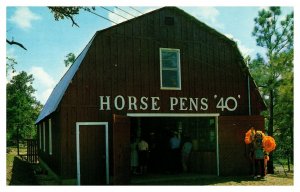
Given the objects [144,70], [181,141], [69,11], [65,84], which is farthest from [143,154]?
[69,11]

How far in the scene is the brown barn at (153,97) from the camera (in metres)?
13.9

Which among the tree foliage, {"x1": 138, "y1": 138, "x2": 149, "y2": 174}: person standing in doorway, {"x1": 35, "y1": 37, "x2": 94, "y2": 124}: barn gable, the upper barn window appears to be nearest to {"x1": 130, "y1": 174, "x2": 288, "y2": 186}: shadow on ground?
{"x1": 138, "y1": 138, "x2": 149, "y2": 174}: person standing in doorway

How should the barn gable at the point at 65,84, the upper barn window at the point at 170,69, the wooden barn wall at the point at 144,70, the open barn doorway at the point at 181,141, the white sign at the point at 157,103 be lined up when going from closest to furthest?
the wooden barn wall at the point at 144,70 < the white sign at the point at 157,103 < the barn gable at the point at 65,84 < the upper barn window at the point at 170,69 < the open barn doorway at the point at 181,141

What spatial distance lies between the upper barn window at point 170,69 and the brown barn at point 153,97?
0.04 metres

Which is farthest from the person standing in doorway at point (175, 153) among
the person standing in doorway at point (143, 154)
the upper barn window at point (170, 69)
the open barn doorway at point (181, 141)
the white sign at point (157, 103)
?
the upper barn window at point (170, 69)

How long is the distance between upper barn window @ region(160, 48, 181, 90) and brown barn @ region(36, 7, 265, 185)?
0.04 m

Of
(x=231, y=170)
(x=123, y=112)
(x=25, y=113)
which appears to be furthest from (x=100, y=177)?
(x=25, y=113)

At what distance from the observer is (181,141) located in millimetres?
16906

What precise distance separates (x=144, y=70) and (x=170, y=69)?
1103 millimetres

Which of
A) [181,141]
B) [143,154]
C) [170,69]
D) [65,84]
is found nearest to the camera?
[170,69]

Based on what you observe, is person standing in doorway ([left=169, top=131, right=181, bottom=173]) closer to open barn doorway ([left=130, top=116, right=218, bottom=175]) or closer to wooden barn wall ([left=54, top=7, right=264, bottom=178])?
open barn doorway ([left=130, top=116, right=218, bottom=175])

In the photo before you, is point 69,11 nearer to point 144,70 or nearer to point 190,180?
point 144,70

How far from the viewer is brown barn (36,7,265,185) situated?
13898mm

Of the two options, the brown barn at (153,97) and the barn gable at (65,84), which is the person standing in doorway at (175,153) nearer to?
the brown barn at (153,97)
